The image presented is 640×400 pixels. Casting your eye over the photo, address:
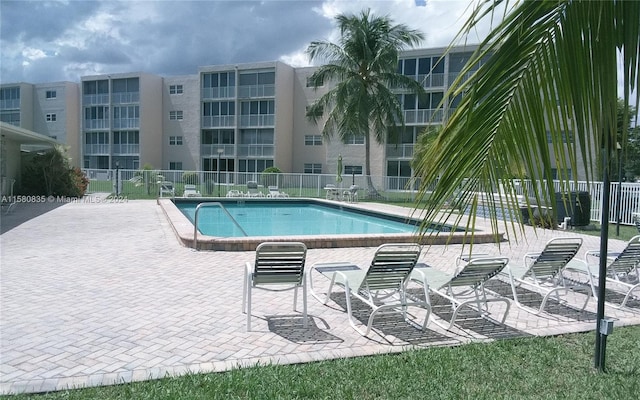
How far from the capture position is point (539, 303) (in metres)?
6.14

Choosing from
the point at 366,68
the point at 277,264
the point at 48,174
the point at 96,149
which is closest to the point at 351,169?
the point at 366,68

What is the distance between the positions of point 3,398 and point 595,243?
1232cm

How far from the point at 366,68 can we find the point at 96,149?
31396 millimetres

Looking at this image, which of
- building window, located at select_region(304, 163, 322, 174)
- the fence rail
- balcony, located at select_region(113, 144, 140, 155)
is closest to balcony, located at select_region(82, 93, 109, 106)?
balcony, located at select_region(113, 144, 140, 155)

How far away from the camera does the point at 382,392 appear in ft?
11.2

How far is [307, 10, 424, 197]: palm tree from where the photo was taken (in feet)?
82.7

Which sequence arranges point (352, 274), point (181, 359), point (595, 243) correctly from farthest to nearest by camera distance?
point (595, 243) → point (352, 274) → point (181, 359)

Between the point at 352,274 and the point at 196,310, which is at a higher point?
the point at 352,274

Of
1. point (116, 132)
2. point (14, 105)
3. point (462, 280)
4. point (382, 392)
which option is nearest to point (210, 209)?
point (462, 280)

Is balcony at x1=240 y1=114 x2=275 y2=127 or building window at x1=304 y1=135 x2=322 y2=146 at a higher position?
balcony at x1=240 y1=114 x2=275 y2=127

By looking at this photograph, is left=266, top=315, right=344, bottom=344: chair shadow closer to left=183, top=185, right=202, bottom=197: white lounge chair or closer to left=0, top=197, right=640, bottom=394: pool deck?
left=0, top=197, right=640, bottom=394: pool deck

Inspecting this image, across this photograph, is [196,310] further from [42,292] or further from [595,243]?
[595,243]

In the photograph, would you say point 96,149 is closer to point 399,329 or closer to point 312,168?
point 312,168

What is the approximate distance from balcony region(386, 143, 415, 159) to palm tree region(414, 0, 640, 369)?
110 ft
